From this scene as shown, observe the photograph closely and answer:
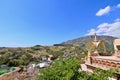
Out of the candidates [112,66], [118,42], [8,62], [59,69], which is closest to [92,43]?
[118,42]

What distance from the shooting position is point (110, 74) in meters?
8.26

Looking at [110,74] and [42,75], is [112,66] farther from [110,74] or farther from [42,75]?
[42,75]

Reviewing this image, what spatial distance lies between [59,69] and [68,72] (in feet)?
2.48

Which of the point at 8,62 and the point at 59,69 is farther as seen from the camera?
the point at 8,62

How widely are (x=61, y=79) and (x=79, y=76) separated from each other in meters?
0.90

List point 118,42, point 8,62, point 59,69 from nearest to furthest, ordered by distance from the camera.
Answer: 1. point 59,69
2. point 118,42
3. point 8,62

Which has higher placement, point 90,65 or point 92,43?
point 92,43

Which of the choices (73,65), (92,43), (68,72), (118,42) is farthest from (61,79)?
(92,43)

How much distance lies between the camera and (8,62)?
55.1m

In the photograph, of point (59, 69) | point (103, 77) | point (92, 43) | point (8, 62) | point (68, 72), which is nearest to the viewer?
point (103, 77)

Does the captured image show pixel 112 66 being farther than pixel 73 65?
Yes

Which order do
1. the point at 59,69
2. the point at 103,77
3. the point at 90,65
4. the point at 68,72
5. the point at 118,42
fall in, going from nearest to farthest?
the point at 103,77 → the point at 68,72 → the point at 59,69 → the point at 90,65 → the point at 118,42

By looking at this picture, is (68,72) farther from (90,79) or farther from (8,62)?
(8,62)

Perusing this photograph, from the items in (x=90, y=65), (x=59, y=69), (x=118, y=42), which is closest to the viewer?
(x=59, y=69)
